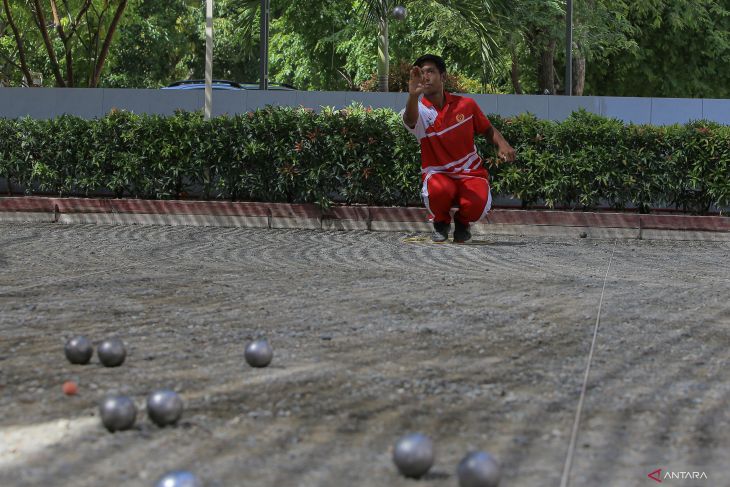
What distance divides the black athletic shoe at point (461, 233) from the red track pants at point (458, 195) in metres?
0.06

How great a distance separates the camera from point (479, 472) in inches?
126

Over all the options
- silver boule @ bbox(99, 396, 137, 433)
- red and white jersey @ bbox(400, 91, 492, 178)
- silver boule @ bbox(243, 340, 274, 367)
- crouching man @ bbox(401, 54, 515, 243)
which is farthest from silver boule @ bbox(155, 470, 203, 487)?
red and white jersey @ bbox(400, 91, 492, 178)

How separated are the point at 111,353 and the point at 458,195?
297 inches

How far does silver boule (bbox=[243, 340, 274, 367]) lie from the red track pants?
712 cm

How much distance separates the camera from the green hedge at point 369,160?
46.4 ft

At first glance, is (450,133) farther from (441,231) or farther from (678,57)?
(678,57)

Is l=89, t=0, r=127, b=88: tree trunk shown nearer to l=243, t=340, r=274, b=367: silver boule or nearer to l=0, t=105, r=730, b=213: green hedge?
l=0, t=105, r=730, b=213: green hedge

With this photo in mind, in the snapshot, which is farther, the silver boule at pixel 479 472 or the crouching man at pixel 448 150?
the crouching man at pixel 448 150

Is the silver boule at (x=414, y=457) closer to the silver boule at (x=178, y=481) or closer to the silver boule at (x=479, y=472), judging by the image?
the silver boule at (x=479, y=472)

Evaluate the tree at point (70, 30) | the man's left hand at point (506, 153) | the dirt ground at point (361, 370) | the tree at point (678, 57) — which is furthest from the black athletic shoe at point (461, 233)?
the tree at point (678, 57)

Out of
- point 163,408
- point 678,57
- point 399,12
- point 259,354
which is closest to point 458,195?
point 399,12

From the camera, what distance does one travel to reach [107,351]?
501 centimetres

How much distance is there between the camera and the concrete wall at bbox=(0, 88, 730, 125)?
1753 cm

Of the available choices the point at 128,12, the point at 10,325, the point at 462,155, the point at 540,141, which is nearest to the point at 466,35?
the point at 128,12
